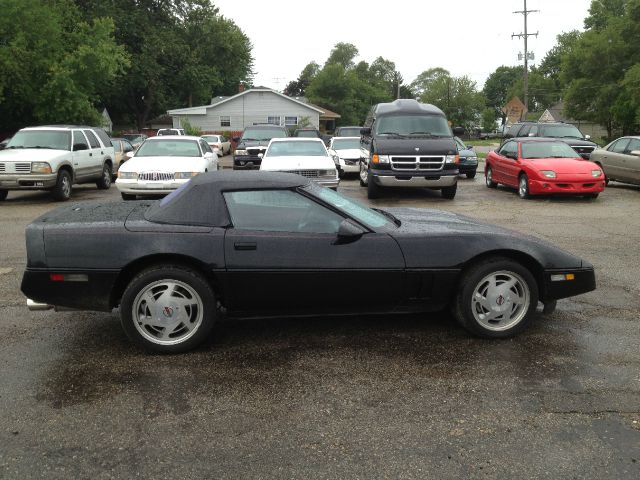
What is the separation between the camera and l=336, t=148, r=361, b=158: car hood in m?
20.1

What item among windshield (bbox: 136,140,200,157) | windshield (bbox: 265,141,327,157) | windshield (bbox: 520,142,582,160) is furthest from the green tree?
windshield (bbox: 520,142,582,160)

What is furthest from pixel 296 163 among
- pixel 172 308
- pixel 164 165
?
pixel 172 308

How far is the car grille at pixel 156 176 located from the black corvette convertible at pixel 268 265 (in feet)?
24.6

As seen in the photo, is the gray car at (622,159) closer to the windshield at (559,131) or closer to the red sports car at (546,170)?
the red sports car at (546,170)

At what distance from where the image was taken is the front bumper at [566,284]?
15.9ft

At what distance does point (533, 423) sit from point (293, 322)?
2.31 m

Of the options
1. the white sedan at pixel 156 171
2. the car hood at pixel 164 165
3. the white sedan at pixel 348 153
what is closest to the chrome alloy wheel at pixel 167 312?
the white sedan at pixel 156 171

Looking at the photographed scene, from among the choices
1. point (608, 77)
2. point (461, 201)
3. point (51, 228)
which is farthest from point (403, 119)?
→ point (608, 77)

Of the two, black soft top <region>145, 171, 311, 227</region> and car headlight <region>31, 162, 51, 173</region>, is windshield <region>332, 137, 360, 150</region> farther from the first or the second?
black soft top <region>145, 171, 311, 227</region>

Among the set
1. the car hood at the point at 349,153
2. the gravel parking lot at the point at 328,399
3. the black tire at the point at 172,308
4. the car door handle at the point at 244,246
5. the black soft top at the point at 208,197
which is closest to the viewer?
the gravel parking lot at the point at 328,399

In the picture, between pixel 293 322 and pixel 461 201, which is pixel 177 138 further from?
pixel 293 322

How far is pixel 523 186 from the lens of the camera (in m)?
14.4

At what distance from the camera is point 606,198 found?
1455 centimetres

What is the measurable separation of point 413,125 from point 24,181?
8821 millimetres
